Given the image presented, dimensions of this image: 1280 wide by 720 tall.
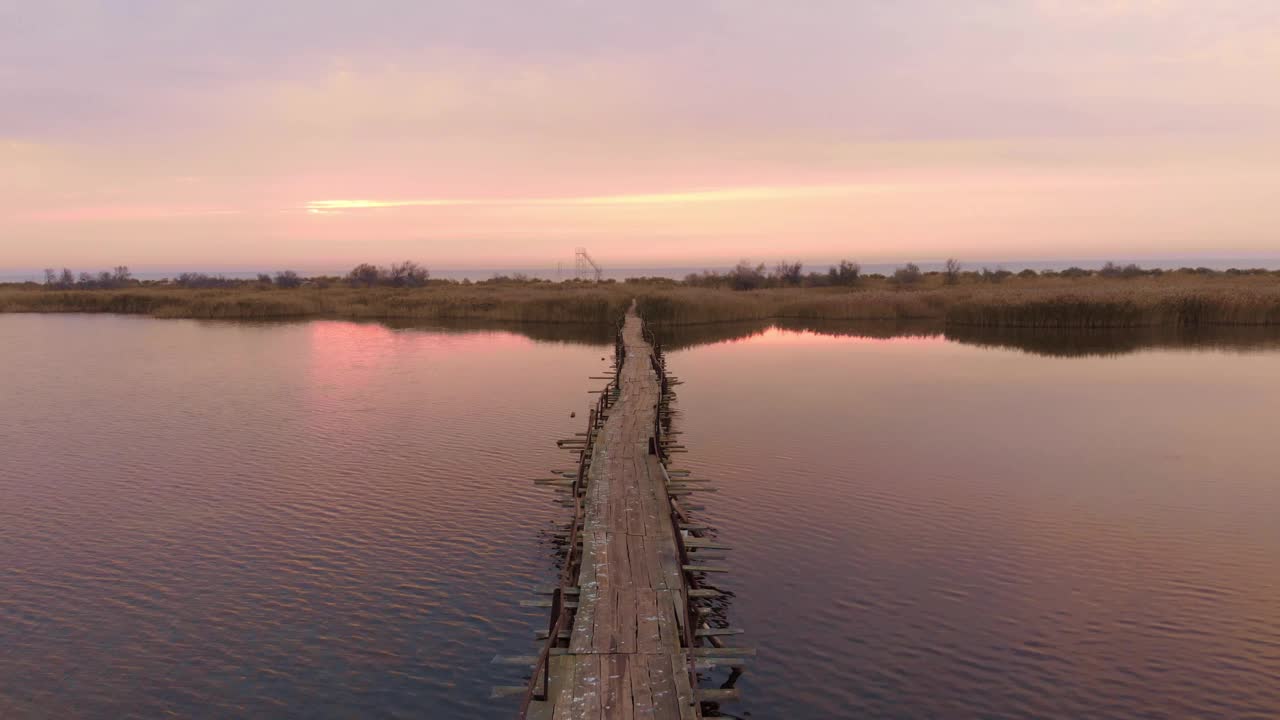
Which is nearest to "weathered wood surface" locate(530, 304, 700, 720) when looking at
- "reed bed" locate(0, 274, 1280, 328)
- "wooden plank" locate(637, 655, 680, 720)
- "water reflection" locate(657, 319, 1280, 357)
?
"wooden plank" locate(637, 655, 680, 720)

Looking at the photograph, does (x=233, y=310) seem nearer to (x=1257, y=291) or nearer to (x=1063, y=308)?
(x=1063, y=308)

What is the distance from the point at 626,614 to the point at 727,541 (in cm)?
494

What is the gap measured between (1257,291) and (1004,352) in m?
24.0

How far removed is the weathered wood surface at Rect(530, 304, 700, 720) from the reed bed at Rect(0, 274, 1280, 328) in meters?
38.3

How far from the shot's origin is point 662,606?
30.6ft

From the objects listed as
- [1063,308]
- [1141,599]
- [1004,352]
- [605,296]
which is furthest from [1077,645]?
[605,296]

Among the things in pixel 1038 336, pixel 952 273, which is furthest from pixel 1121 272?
pixel 1038 336

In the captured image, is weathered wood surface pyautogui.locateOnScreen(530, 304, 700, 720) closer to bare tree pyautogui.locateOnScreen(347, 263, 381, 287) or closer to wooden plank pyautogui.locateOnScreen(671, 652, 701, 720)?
wooden plank pyautogui.locateOnScreen(671, 652, 701, 720)

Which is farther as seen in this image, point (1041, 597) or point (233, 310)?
point (233, 310)

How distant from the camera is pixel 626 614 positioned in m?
9.16

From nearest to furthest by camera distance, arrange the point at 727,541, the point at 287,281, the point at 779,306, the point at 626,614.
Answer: the point at 626,614
the point at 727,541
the point at 779,306
the point at 287,281

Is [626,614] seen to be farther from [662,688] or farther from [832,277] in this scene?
[832,277]

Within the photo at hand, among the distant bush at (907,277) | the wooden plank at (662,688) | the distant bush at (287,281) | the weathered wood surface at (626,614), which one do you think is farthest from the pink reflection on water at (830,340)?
the distant bush at (287,281)

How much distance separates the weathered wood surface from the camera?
746 cm
